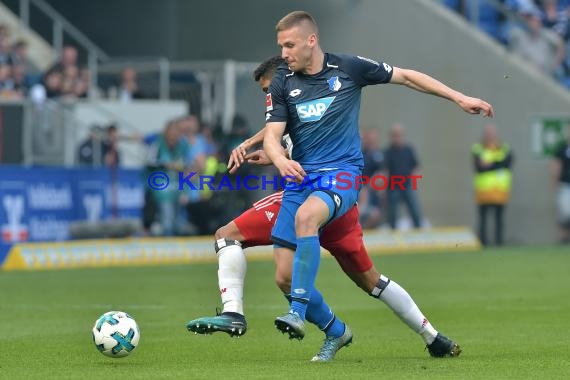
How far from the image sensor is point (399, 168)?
26.4 metres

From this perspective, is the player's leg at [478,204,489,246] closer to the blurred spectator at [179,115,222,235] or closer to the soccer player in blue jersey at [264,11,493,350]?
the blurred spectator at [179,115,222,235]

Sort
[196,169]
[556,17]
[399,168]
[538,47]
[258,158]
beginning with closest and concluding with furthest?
[258,158], [196,169], [399,168], [538,47], [556,17]

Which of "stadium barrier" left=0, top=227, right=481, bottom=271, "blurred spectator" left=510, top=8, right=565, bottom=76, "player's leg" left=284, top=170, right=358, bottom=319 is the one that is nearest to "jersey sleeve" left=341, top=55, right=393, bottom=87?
"player's leg" left=284, top=170, right=358, bottom=319

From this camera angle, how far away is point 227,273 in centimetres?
938

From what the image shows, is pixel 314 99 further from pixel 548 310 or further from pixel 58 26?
pixel 58 26

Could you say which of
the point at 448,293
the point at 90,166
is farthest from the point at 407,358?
the point at 90,166

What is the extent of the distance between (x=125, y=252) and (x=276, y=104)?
12852 mm

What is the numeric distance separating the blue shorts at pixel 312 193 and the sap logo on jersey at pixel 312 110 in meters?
0.36

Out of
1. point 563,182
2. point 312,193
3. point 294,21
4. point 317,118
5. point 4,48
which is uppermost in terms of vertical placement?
point 4,48

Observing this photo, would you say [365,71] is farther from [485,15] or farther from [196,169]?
[485,15]

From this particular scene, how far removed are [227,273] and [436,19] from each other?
1998 cm

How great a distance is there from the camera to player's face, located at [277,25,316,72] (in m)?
9.16

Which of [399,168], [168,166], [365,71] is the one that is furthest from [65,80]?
[365,71]

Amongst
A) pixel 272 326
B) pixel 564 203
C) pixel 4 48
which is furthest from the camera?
pixel 564 203
